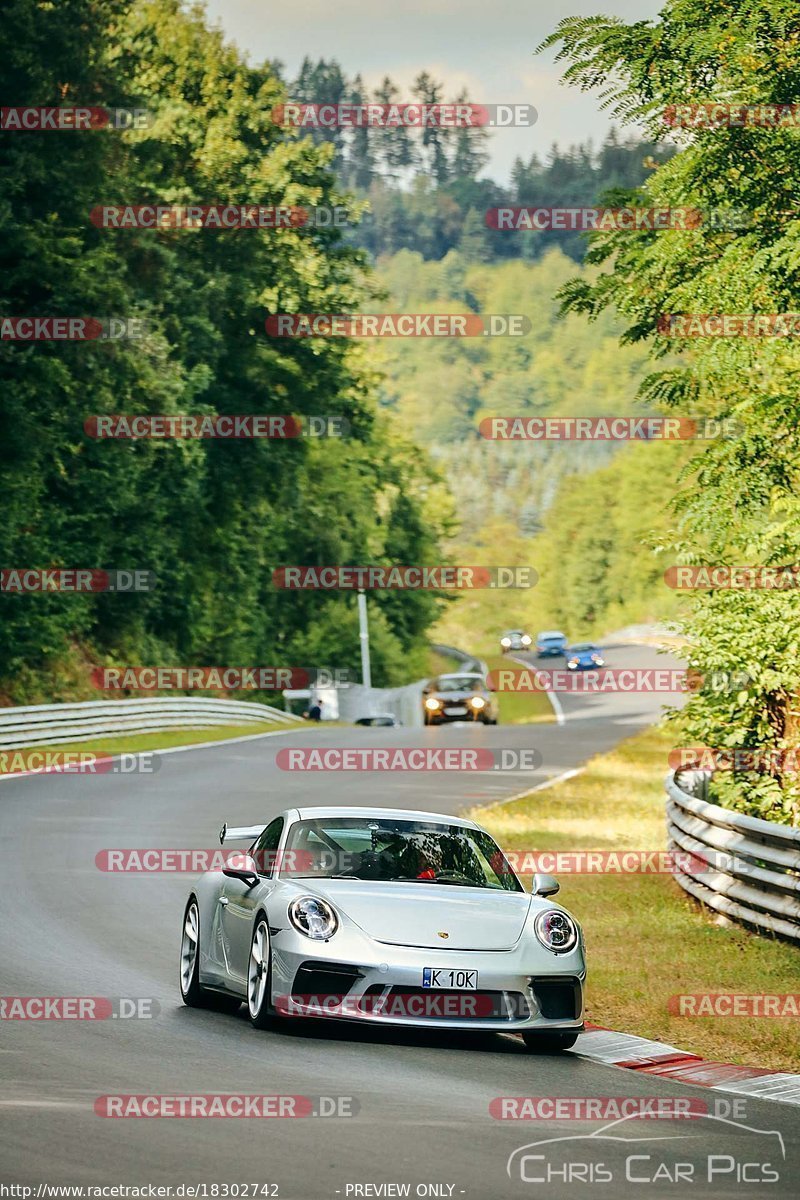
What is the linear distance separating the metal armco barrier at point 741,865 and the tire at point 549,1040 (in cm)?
338

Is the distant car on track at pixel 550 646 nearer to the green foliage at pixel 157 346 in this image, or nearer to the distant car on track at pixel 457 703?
the green foliage at pixel 157 346

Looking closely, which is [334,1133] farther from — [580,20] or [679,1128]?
[580,20]

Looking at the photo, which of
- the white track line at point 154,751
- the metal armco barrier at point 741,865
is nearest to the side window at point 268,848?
the metal armco barrier at point 741,865

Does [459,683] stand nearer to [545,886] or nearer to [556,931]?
[545,886]

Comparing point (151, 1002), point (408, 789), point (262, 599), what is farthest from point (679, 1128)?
point (262, 599)

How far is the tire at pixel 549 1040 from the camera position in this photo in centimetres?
1007

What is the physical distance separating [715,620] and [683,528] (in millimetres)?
953

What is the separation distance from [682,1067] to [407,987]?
1522 millimetres

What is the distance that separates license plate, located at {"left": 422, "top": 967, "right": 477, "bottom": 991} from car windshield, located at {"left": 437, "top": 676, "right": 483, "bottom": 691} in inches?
1600

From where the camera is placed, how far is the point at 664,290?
16.7 metres

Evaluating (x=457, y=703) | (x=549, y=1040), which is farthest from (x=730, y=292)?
(x=457, y=703)

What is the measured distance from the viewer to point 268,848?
11.1m

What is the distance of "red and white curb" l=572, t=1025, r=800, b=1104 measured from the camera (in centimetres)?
902

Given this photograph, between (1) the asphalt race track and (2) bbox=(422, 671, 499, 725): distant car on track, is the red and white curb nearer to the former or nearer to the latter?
(1) the asphalt race track
